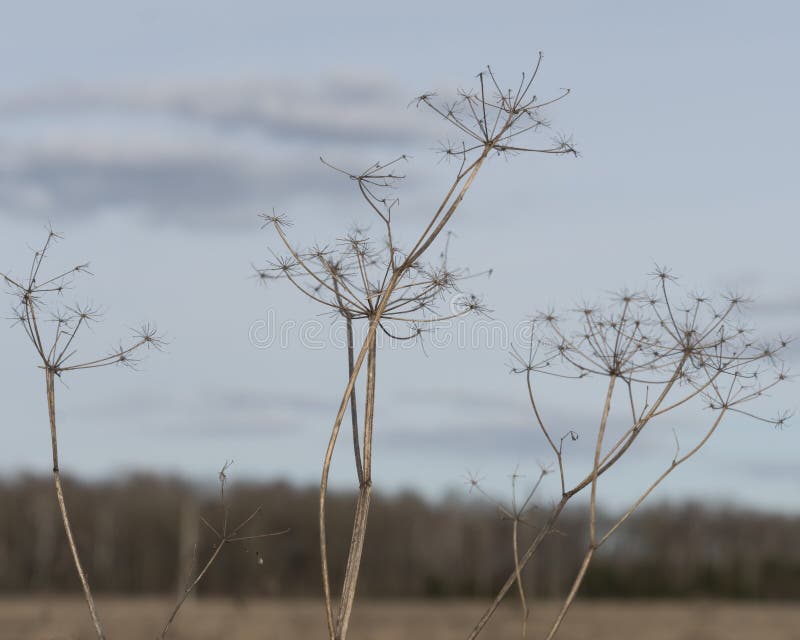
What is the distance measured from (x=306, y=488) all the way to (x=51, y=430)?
72.7 meters

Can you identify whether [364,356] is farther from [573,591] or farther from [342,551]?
[342,551]

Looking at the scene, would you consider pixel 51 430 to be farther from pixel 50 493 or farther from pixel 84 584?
pixel 50 493

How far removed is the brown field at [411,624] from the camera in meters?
35.0

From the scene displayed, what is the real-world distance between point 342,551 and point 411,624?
26942 mm

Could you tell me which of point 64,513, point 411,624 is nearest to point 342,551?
point 411,624

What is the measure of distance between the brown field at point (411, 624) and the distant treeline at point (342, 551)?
1156cm

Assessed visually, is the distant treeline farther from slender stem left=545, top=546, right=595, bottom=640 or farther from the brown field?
slender stem left=545, top=546, right=595, bottom=640

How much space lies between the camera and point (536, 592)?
7188 centimetres

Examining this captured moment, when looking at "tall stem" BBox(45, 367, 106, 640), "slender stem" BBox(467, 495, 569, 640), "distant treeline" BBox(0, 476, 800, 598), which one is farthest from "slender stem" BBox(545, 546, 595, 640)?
"distant treeline" BBox(0, 476, 800, 598)

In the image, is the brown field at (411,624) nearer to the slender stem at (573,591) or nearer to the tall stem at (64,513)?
the tall stem at (64,513)

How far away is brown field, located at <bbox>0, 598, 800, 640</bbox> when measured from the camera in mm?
35031

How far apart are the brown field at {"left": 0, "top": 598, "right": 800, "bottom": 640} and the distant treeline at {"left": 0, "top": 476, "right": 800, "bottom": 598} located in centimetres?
1156

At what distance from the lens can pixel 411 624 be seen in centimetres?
4172

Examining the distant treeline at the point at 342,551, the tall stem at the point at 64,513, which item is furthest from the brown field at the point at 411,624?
the tall stem at the point at 64,513
